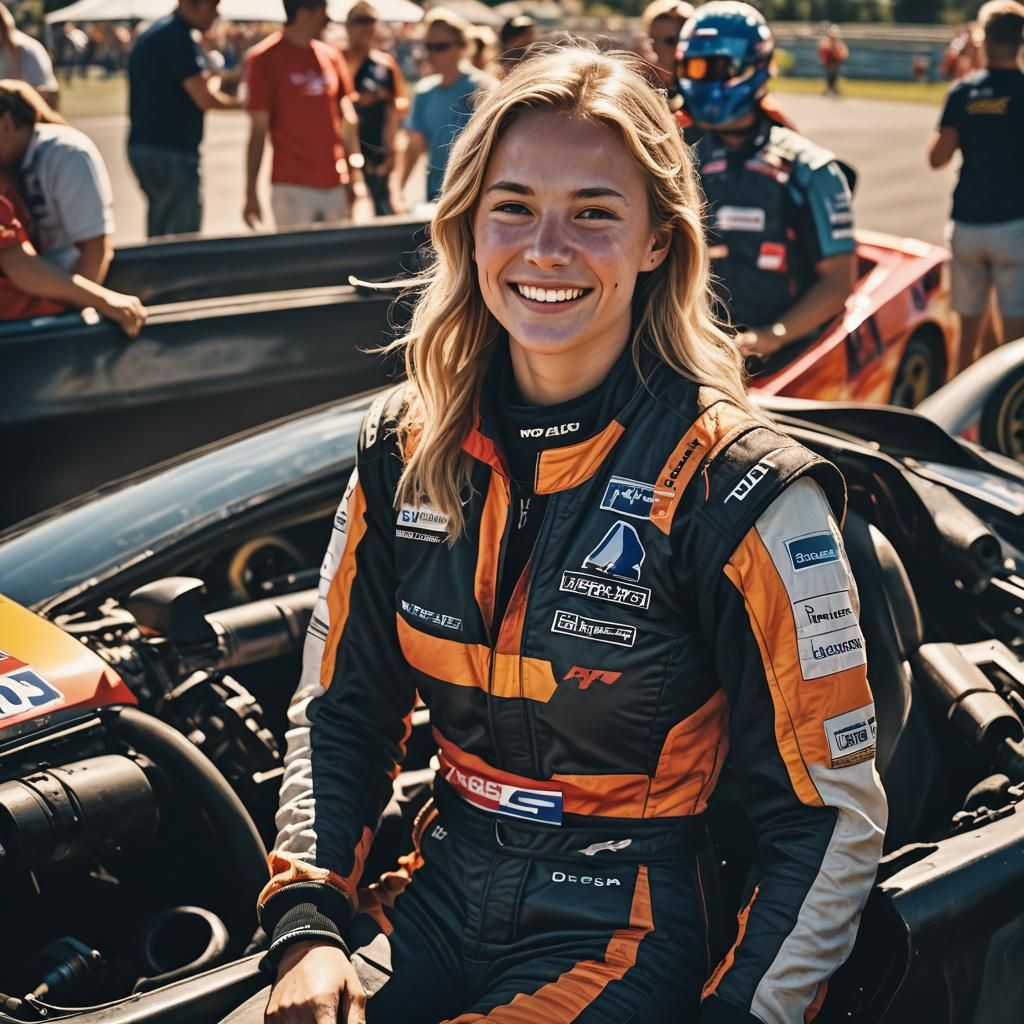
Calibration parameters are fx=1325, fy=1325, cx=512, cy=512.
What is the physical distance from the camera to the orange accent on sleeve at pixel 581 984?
1.68 metres

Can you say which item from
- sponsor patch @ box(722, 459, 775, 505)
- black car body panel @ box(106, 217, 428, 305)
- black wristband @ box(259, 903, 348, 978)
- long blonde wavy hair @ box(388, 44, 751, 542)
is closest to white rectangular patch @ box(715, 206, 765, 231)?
black car body panel @ box(106, 217, 428, 305)

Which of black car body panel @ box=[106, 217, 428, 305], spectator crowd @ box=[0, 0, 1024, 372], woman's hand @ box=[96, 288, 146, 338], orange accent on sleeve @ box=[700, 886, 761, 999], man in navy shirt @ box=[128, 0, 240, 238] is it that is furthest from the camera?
man in navy shirt @ box=[128, 0, 240, 238]

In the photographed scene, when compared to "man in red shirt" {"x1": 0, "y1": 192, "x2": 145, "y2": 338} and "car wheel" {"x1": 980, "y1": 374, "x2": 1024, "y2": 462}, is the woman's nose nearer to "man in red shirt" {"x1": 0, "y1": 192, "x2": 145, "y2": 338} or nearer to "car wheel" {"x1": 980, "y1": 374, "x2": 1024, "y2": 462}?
"car wheel" {"x1": 980, "y1": 374, "x2": 1024, "y2": 462}

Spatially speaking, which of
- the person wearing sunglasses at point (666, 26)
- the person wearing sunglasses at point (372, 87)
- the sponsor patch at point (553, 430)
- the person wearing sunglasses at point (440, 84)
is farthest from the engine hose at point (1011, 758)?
the person wearing sunglasses at point (372, 87)

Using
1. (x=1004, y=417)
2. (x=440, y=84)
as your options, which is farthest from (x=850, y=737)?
(x=440, y=84)

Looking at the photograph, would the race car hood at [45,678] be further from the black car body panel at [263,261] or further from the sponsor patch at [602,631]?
the black car body panel at [263,261]

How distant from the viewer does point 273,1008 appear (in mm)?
1722

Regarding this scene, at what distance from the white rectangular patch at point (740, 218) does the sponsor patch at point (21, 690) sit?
9.93 feet

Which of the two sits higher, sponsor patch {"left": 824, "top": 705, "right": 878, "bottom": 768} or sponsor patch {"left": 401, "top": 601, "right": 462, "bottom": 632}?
sponsor patch {"left": 401, "top": 601, "right": 462, "bottom": 632}

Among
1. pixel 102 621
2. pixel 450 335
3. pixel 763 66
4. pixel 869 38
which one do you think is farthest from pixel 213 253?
pixel 869 38

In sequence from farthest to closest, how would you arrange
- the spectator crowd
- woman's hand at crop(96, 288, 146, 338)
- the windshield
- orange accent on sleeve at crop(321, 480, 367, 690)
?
the spectator crowd, woman's hand at crop(96, 288, 146, 338), the windshield, orange accent on sleeve at crop(321, 480, 367, 690)

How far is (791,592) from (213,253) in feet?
14.5

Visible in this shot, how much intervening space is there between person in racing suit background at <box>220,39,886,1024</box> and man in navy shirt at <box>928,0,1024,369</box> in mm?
4652

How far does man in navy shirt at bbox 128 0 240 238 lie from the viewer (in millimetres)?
6898
